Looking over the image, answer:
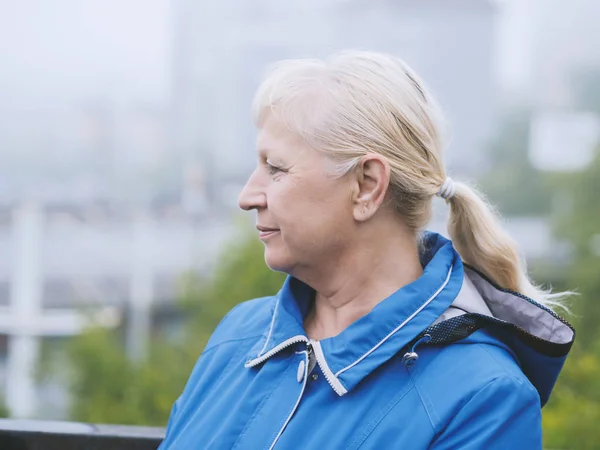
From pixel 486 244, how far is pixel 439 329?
0.26m

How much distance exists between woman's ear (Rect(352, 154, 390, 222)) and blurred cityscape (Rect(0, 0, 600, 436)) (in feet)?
49.7

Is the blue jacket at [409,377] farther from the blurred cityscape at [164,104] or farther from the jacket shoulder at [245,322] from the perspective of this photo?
the blurred cityscape at [164,104]

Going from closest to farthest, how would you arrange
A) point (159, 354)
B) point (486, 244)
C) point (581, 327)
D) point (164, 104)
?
point (486, 244) < point (581, 327) < point (159, 354) < point (164, 104)

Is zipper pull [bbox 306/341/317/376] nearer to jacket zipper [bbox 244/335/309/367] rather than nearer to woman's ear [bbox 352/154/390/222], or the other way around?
jacket zipper [bbox 244/335/309/367]

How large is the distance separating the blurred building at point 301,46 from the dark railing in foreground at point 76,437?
15770 mm

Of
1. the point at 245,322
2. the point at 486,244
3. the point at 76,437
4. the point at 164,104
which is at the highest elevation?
the point at 486,244

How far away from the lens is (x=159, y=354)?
8742 mm

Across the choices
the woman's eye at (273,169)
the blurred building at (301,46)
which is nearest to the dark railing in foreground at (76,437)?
the woman's eye at (273,169)

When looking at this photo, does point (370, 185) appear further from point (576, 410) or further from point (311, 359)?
point (576, 410)

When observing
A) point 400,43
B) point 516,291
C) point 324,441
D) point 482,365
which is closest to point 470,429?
point 482,365

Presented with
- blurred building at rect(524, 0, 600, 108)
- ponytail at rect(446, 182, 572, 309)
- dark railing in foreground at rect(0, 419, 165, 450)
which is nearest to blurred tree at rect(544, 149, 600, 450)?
ponytail at rect(446, 182, 572, 309)

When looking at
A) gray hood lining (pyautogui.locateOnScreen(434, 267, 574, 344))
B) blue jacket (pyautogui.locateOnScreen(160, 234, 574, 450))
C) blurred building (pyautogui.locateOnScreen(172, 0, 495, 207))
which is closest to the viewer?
blue jacket (pyautogui.locateOnScreen(160, 234, 574, 450))

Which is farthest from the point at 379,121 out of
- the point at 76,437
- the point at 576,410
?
the point at 576,410

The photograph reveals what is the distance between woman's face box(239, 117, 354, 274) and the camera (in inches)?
51.3
